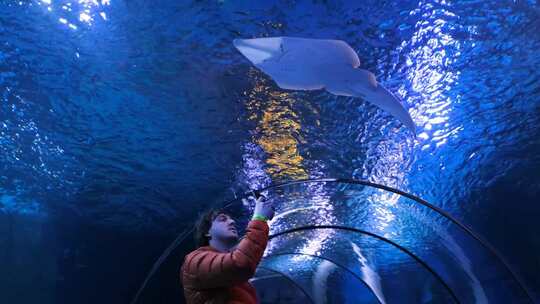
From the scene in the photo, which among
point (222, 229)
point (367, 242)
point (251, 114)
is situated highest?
point (251, 114)

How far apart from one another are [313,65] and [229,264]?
6.88ft

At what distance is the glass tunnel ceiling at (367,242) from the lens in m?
7.80

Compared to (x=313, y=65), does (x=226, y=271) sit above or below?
below

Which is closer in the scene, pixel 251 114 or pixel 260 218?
→ pixel 260 218

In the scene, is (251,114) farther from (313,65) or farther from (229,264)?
(229,264)

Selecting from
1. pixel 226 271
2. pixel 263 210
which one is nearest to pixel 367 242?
pixel 263 210

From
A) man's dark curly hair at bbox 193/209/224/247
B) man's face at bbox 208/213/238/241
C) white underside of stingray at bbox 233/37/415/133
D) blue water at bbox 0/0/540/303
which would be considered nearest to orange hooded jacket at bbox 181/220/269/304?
man's face at bbox 208/213/238/241

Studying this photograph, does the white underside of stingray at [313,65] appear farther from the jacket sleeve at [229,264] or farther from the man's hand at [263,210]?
the jacket sleeve at [229,264]

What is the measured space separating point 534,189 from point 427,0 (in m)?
7.15

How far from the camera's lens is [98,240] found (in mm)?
11844

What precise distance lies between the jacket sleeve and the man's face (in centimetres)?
31

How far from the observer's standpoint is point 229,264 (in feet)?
7.83

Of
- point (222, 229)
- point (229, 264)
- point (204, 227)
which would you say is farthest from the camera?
point (204, 227)

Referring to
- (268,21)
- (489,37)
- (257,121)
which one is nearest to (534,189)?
(489,37)
